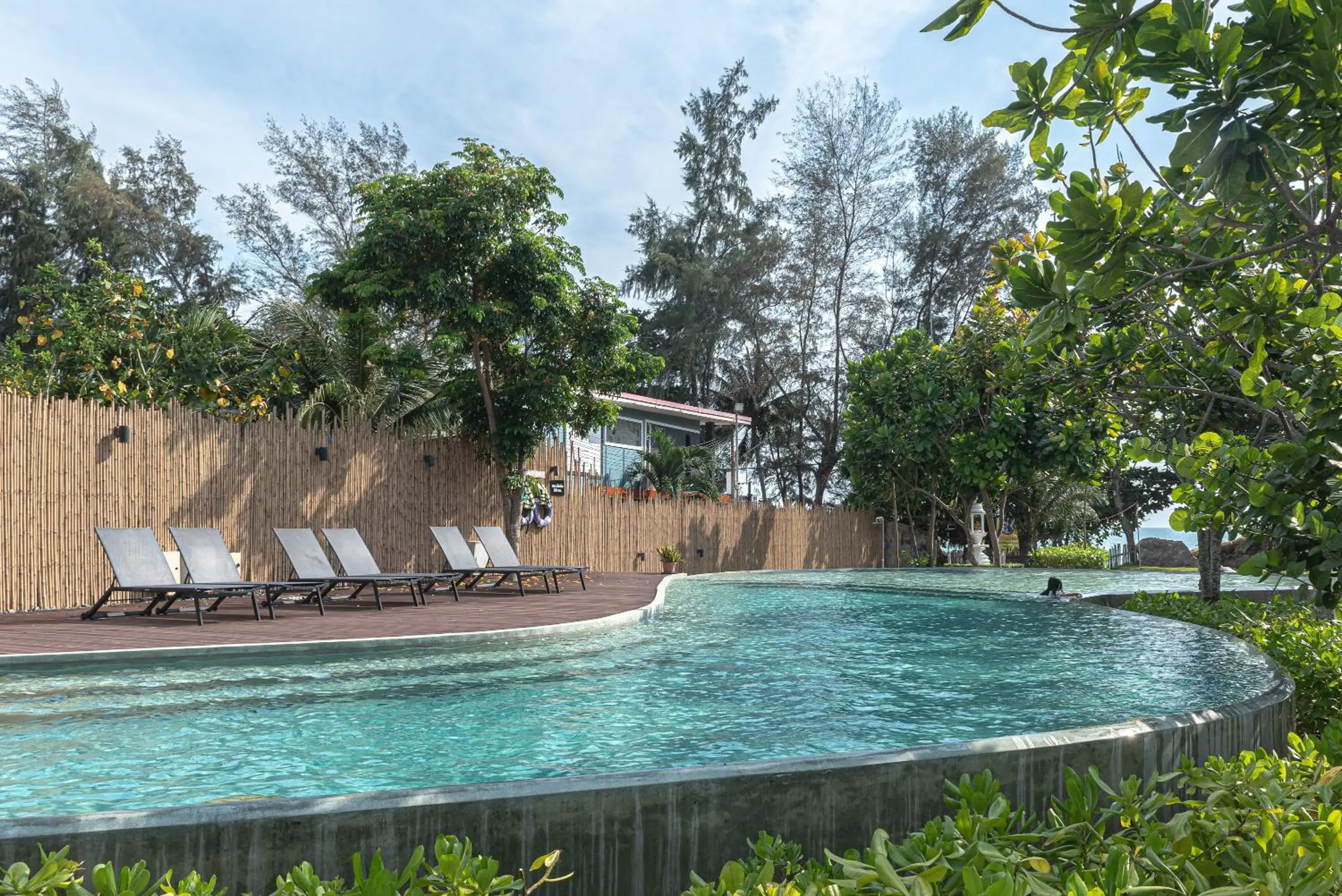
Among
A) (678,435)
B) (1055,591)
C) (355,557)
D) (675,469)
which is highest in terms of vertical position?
(678,435)

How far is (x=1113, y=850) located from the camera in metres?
2.30

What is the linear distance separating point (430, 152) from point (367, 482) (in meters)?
23.1

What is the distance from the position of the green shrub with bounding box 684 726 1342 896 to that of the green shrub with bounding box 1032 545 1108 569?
942 inches

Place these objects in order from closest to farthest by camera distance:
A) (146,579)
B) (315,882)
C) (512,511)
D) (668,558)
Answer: (315,882), (146,579), (512,511), (668,558)

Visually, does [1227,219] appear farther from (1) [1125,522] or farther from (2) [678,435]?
(1) [1125,522]

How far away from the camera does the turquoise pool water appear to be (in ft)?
15.3

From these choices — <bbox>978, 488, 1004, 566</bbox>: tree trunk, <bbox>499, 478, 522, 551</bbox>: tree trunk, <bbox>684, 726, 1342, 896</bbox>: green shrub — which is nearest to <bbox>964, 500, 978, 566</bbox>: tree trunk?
<bbox>978, 488, 1004, 566</bbox>: tree trunk

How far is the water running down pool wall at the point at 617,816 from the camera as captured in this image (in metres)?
2.86

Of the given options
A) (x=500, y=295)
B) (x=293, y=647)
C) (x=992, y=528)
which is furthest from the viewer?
(x=992, y=528)

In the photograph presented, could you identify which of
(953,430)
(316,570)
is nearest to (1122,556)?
(953,430)

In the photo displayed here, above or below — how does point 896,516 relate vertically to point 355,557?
above

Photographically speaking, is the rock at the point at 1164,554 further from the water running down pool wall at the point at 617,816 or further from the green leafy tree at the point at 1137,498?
the water running down pool wall at the point at 617,816

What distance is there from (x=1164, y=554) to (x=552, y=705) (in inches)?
1102

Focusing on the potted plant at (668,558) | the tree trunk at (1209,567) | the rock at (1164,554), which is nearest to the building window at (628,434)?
the potted plant at (668,558)
